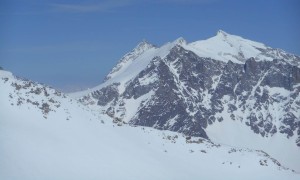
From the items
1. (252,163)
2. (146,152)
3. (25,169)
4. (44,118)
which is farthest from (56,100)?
(252,163)

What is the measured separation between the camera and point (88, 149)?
222ft

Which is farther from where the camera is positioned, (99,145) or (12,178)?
(99,145)

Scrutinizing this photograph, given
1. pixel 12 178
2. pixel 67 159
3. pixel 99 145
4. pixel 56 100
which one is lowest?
pixel 12 178

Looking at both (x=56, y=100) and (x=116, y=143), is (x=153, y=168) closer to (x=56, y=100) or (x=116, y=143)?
(x=116, y=143)

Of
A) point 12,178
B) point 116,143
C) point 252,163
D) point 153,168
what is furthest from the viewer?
point 252,163

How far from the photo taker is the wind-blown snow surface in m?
60.2

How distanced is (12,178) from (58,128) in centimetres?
1637

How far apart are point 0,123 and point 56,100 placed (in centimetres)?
1458

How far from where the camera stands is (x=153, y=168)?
226 ft

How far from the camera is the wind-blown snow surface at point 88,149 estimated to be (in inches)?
2370

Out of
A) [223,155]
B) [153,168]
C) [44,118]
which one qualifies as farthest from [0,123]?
[223,155]

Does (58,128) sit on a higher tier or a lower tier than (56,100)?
lower

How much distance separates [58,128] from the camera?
70125 mm

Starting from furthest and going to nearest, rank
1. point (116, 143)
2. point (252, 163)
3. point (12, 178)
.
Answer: point (252, 163), point (116, 143), point (12, 178)
